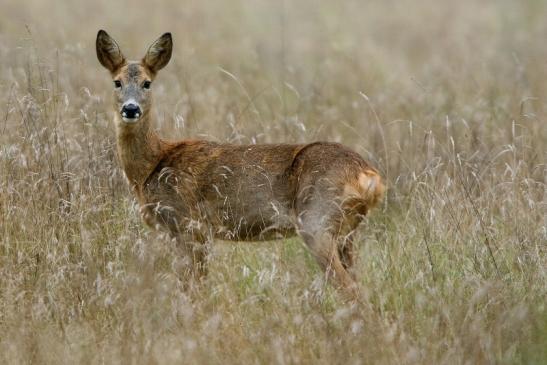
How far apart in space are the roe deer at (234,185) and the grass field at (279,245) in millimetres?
160

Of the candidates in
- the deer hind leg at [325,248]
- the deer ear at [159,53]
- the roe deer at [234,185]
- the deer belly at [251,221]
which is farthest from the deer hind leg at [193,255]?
the deer ear at [159,53]

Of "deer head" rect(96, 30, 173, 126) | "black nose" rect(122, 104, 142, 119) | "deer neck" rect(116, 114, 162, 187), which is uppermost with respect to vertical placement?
"deer head" rect(96, 30, 173, 126)

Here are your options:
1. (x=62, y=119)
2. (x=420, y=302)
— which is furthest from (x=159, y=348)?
(x=62, y=119)

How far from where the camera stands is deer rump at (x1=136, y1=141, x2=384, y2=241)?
618 cm

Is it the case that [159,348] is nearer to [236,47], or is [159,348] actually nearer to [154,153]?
[154,153]

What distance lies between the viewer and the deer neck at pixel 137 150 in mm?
6887

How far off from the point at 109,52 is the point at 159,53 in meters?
0.31

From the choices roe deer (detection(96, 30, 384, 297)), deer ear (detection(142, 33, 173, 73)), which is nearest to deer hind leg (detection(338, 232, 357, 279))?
roe deer (detection(96, 30, 384, 297))

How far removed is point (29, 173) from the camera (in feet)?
21.8

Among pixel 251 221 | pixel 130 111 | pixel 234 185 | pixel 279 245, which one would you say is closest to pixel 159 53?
pixel 130 111

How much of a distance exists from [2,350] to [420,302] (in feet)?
6.22

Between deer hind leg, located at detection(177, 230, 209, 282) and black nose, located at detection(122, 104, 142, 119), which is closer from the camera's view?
deer hind leg, located at detection(177, 230, 209, 282)

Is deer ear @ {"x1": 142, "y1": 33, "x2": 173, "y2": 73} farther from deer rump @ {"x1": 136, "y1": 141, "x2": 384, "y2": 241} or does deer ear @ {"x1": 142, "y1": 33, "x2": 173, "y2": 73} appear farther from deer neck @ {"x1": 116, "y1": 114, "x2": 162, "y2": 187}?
deer rump @ {"x1": 136, "y1": 141, "x2": 384, "y2": 241}

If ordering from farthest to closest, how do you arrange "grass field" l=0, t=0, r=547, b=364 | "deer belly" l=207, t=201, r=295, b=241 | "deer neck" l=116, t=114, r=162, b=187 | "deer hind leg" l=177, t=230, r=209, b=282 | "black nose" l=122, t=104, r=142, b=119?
"deer neck" l=116, t=114, r=162, b=187
"black nose" l=122, t=104, r=142, b=119
"deer belly" l=207, t=201, r=295, b=241
"deer hind leg" l=177, t=230, r=209, b=282
"grass field" l=0, t=0, r=547, b=364
